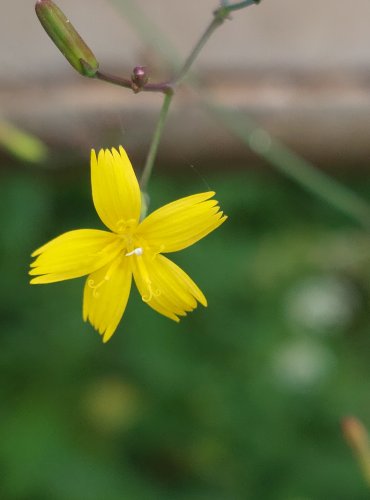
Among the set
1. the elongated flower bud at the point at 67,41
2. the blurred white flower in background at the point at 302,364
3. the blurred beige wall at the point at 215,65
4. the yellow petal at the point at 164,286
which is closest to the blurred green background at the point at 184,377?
the blurred white flower in background at the point at 302,364

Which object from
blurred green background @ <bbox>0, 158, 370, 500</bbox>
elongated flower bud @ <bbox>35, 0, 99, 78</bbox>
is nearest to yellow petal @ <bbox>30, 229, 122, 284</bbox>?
elongated flower bud @ <bbox>35, 0, 99, 78</bbox>

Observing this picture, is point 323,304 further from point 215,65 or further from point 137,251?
point 137,251

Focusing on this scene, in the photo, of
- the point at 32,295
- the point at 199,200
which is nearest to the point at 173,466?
the point at 32,295

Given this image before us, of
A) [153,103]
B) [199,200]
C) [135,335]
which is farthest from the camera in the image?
[153,103]

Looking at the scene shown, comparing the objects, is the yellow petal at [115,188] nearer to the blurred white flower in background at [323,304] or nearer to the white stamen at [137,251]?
the white stamen at [137,251]

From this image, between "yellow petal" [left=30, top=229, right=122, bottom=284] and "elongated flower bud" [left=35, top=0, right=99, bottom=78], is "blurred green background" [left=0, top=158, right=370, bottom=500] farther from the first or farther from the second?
"elongated flower bud" [left=35, top=0, right=99, bottom=78]

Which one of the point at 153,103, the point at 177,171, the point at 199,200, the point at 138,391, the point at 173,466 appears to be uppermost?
the point at 153,103

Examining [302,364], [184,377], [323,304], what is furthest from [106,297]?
[323,304]

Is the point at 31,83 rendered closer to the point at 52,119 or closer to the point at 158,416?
the point at 52,119
